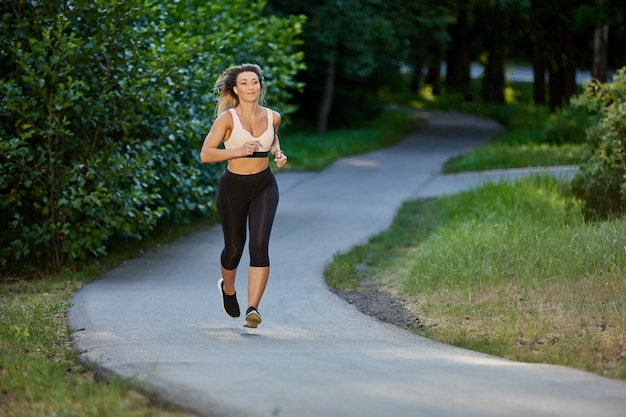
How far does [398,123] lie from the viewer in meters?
37.5

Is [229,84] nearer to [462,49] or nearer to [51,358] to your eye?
[51,358]

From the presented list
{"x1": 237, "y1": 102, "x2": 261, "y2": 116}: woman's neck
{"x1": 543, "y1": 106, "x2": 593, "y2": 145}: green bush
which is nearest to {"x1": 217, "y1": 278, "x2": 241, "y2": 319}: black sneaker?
{"x1": 237, "y1": 102, "x2": 261, "y2": 116}: woman's neck

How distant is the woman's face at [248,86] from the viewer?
816 cm

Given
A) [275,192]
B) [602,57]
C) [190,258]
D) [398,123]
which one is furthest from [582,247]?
[398,123]

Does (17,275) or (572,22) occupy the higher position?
(572,22)

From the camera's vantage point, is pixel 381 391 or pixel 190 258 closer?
pixel 381 391

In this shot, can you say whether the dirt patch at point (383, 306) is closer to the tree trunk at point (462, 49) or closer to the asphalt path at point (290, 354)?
the asphalt path at point (290, 354)

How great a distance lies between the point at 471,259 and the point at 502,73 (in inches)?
1449

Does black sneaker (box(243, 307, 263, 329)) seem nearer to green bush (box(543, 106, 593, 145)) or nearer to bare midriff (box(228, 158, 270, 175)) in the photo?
bare midriff (box(228, 158, 270, 175))

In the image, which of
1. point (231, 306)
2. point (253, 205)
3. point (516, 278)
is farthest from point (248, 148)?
point (516, 278)

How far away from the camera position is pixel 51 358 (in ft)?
24.0

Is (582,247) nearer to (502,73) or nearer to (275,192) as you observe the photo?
(275,192)

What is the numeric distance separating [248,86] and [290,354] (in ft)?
7.16

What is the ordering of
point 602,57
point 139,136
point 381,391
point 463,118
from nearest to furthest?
point 381,391, point 139,136, point 602,57, point 463,118
